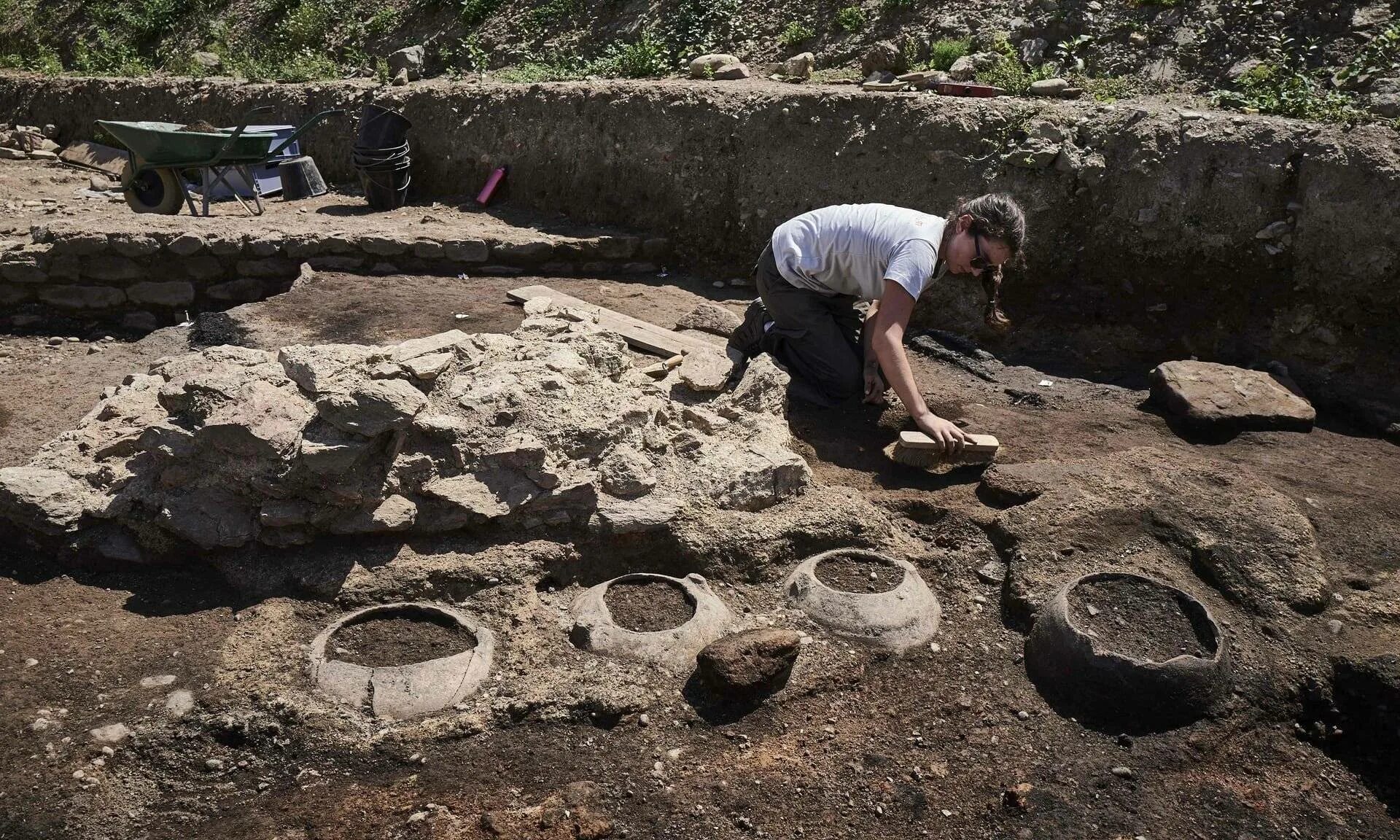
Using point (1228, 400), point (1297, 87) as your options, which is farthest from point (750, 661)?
point (1297, 87)

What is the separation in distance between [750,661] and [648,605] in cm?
49

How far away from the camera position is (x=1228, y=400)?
4672mm

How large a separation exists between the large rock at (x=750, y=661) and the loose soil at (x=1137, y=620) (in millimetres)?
892

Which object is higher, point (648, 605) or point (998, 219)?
point (998, 219)

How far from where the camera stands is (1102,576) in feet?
10.8

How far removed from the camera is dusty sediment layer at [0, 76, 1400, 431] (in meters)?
5.15

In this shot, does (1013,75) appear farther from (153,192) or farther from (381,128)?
(153,192)

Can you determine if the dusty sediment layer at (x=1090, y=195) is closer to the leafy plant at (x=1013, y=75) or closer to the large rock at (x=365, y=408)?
the leafy plant at (x=1013, y=75)

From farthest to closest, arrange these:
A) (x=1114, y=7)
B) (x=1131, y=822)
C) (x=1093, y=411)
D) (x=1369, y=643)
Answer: (x=1114, y=7)
(x=1093, y=411)
(x=1369, y=643)
(x=1131, y=822)

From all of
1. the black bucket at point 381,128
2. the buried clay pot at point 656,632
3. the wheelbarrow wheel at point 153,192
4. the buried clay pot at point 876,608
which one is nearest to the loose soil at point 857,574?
the buried clay pot at point 876,608

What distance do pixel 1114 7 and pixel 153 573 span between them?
23.2 feet

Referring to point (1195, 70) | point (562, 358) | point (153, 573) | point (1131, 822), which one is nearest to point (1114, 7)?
point (1195, 70)

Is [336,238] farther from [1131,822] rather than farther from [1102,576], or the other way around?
[1131,822]

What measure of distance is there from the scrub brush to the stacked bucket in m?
5.71
